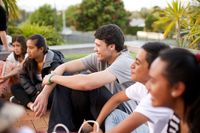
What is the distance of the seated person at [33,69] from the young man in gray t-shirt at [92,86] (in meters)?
0.85

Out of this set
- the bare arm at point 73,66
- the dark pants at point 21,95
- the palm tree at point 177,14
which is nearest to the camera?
the bare arm at point 73,66

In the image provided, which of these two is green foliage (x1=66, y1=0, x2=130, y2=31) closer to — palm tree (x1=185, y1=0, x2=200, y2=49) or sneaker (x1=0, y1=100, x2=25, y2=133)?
palm tree (x1=185, y1=0, x2=200, y2=49)

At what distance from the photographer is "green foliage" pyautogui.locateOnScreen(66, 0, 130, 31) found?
19263 mm

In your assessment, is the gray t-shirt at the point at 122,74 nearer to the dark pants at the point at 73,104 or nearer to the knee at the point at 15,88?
the dark pants at the point at 73,104

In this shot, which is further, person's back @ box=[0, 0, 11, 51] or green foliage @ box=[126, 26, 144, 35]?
green foliage @ box=[126, 26, 144, 35]

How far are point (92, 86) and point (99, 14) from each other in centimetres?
1724

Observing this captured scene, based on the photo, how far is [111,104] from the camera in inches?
95.8

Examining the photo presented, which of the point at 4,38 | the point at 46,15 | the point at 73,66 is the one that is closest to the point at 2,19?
the point at 4,38

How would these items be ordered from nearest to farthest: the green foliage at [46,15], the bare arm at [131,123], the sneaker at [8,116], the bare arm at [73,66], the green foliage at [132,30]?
the sneaker at [8,116]
the bare arm at [131,123]
the bare arm at [73,66]
the green foliage at [46,15]
the green foliage at [132,30]

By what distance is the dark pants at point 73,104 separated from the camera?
2602 mm

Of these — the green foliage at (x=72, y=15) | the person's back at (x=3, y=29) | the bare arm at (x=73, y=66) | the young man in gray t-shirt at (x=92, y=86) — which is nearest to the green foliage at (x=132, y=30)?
the green foliage at (x=72, y=15)

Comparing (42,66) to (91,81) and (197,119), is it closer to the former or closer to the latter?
(91,81)

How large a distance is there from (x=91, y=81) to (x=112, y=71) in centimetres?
20

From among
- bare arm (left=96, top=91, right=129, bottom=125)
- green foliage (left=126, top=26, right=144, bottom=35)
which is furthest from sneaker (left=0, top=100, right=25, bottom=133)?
green foliage (left=126, top=26, right=144, bottom=35)
